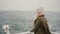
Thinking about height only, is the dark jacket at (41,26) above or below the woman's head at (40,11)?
below

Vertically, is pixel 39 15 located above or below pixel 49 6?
below

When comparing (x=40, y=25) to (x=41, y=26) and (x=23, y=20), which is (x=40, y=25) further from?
(x=23, y=20)

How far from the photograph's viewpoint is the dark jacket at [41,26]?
2.15 m

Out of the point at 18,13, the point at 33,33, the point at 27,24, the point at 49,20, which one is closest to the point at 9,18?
the point at 18,13

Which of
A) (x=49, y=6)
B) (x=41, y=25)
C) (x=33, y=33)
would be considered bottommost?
(x=33, y=33)

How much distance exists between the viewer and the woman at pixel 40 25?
2146 millimetres

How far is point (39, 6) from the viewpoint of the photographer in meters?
2.21

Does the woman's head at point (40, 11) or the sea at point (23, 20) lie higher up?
the woman's head at point (40, 11)

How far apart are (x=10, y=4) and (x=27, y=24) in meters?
0.48

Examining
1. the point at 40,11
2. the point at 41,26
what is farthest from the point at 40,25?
the point at 40,11

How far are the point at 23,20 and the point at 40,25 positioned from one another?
0.32 m

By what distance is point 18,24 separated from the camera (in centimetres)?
223

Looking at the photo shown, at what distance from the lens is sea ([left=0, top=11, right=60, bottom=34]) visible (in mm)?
2213

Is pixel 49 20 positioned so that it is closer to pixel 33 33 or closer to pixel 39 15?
pixel 39 15
